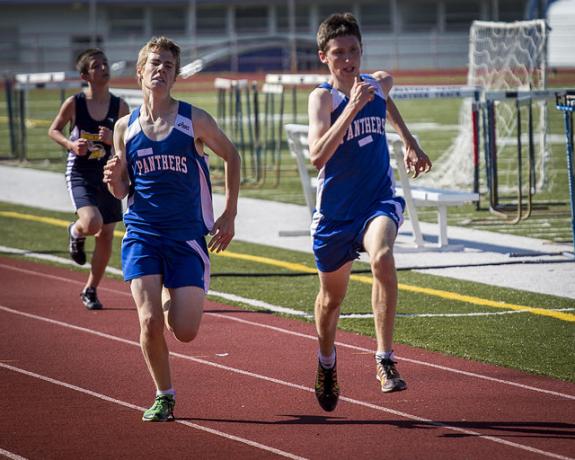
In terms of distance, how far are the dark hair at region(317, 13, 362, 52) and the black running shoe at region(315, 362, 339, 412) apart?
175cm

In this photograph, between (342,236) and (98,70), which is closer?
(342,236)

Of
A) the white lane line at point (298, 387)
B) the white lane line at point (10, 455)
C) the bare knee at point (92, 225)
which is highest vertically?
the bare knee at point (92, 225)

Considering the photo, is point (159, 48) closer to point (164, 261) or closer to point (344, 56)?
point (344, 56)

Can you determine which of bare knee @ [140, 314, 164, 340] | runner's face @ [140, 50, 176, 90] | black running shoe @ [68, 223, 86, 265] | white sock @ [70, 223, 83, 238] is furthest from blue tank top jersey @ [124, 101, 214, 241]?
black running shoe @ [68, 223, 86, 265]

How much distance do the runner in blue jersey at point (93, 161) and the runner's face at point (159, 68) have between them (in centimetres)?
347

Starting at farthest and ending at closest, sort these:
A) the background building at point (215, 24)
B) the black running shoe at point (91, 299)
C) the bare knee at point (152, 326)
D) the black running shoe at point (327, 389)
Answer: the background building at point (215, 24) → the black running shoe at point (91, 299) → the black running shoe at point (327, 389) → the bare knee at point (152, 326)

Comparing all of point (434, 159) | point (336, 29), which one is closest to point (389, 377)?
point (336, 29)

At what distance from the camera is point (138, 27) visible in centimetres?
6309

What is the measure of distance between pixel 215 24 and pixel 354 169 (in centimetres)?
5626

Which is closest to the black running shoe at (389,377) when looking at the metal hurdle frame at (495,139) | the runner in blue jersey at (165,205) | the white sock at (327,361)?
the white sock at (327,361)

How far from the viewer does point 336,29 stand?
21.5 feet

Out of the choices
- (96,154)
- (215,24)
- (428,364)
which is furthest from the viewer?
(215,24)

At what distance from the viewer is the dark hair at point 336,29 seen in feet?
21.5

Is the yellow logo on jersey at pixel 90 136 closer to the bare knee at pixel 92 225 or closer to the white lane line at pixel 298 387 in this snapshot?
the bare knee at pixel 92 225
